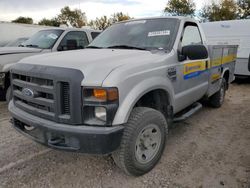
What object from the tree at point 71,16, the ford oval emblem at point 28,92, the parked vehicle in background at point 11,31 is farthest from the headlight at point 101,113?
the tree at point 71,16

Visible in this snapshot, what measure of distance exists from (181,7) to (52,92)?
28976 mm

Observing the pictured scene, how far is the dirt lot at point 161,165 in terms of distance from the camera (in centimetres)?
286

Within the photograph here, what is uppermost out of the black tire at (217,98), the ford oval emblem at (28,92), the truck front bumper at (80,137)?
the ford oval emblem at (28,92)

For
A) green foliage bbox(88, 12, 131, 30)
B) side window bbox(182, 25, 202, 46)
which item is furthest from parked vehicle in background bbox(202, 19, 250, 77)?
green foliage bbox(88, 12, 131, 30)

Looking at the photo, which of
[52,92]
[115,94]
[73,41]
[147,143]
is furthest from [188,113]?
[73,41]

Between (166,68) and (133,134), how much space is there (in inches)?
43.1

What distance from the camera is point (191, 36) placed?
4215mm

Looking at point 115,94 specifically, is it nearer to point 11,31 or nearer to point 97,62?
point 97,62

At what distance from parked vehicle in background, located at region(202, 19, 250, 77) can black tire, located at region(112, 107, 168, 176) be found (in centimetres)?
663

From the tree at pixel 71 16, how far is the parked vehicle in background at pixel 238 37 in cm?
3458

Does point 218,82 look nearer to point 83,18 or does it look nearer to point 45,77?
point 45,77

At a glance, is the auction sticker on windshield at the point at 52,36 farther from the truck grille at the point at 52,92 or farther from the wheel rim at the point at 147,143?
the wheel rim at the point at 147,143

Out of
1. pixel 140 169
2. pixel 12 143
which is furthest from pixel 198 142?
pixel 12 143

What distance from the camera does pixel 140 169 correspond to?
288cm
